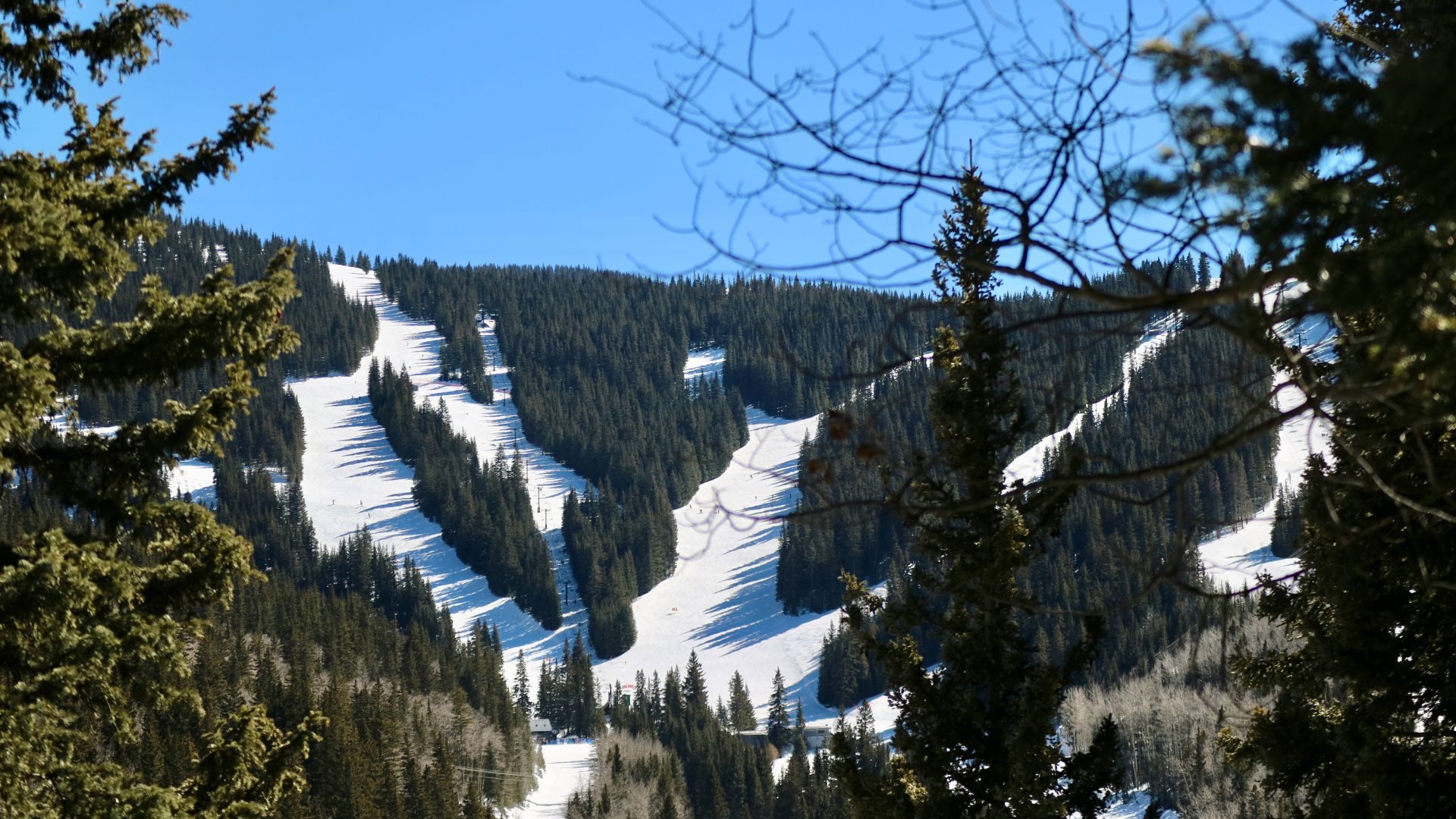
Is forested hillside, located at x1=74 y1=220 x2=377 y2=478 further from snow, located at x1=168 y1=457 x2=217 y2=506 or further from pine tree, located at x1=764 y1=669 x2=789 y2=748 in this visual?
pine tree, located at x1=764 y1=669 x2=789 y2=748

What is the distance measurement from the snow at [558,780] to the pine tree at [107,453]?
68.9m

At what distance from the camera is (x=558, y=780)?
84.9 m

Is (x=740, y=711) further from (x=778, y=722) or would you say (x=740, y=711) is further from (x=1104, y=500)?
(x=1104, y=500)

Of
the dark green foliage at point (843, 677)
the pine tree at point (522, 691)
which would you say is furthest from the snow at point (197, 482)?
the dark green foliage at point (843, 677)

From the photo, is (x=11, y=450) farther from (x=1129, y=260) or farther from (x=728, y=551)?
(x=728, y=551)

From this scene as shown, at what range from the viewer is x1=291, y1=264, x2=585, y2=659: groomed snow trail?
139 m

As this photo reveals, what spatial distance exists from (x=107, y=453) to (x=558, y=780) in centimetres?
8249

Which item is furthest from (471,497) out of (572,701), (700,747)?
(700,747)

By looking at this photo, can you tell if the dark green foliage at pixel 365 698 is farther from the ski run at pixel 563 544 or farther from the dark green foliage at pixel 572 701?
the ski run at pixel 563 544

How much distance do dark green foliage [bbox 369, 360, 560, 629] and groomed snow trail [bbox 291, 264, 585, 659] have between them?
157cm

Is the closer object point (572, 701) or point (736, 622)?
point (572, 701)

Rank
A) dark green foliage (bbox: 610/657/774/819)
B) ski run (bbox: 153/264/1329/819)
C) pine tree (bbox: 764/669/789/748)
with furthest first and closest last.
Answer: ski run (bbox: 153/264/1329/819) → pine tree (bbox: 764/669/789/748) → dark green foliage (bbox: 610/657/774/819)

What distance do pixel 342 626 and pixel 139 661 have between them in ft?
252

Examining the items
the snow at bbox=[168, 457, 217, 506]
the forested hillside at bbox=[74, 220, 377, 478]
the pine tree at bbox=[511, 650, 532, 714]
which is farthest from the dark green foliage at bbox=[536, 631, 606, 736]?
the snow at bbox=[168, 457, 217, 506]
